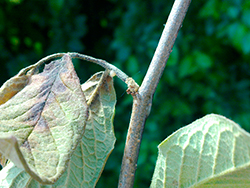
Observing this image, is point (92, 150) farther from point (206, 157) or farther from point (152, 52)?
point (152, 52)

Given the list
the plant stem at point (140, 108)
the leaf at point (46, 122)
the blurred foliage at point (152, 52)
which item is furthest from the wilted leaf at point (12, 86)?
the blurred foliage at point (152, 52)

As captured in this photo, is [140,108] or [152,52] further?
[152,52]

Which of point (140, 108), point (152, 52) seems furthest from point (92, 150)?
point (152, 52)

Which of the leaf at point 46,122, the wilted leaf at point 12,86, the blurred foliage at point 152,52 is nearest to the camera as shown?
the leaf at point 46,122

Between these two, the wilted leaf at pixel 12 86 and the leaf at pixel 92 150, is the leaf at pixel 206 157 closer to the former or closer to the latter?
the leaf at pixel 92 150

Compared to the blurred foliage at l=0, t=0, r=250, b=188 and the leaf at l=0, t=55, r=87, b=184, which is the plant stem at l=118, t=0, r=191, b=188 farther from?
the blurred foliage at l=0, t=0, r=250, b=188

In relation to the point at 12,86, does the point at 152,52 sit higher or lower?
higher
